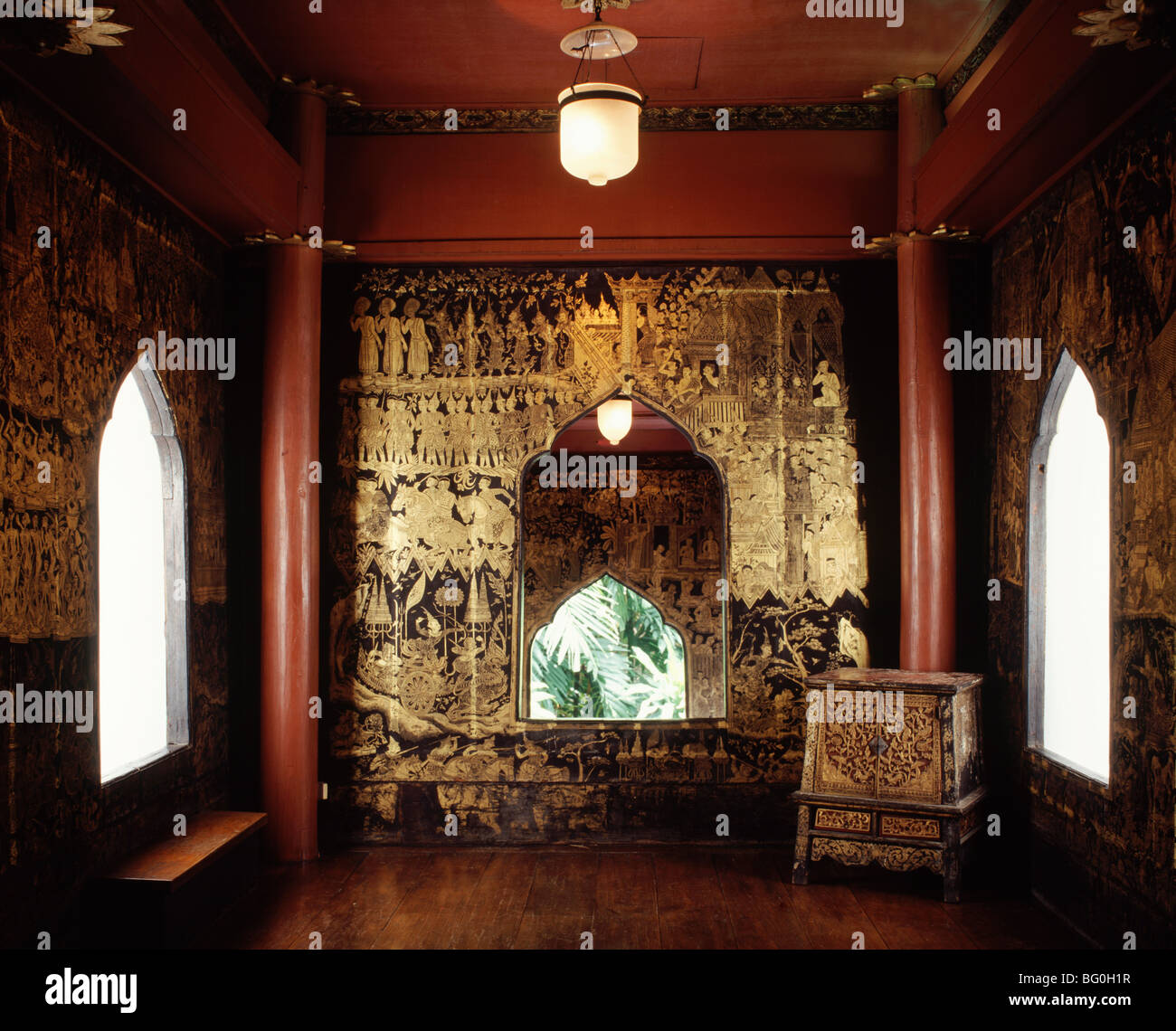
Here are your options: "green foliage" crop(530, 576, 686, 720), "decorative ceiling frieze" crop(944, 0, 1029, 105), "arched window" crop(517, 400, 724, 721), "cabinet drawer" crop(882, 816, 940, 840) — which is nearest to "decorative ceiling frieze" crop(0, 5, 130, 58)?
"decorative ceiling frieze" crop(944, 0, 1029, 105)

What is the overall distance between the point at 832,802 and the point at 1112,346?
2.20m

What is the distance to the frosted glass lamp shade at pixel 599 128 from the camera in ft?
12.7

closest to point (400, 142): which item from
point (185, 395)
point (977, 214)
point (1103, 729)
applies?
point (185, 395)

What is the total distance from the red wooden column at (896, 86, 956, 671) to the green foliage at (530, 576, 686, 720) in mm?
4733

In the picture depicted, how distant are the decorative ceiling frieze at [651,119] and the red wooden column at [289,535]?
355 millimetres

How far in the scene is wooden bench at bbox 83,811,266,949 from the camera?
11.7ft

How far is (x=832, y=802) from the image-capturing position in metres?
4.37

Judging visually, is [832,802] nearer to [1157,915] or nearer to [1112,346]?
[1157,915]

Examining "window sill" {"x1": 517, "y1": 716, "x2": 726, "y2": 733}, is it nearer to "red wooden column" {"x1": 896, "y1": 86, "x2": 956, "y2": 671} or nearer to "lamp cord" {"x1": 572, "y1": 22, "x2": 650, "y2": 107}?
"red wooden column" {"x1": 896, "y1": 86, "x2": 956, "y2": 671}

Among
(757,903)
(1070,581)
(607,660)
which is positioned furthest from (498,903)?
(607,660)

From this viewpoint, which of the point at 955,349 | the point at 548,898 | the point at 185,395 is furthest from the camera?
the point at 955,349

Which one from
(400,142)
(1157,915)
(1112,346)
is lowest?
(1157,915)

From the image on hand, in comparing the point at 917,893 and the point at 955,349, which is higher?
the point at 955,349
